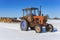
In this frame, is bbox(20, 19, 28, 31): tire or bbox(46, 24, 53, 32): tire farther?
bbox(20, 19, 28, 31): tire

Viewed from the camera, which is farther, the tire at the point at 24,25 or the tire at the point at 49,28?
the tire at the point at 24,25

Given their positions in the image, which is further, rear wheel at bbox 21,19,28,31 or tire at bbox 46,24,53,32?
rear wheel at bbox 21,19,28,31

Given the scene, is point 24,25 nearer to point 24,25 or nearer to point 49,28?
point 24,25

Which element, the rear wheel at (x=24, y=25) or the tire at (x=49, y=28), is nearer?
the tire at (x=49, y=28)

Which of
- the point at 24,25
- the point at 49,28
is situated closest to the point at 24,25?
the point at 24,25

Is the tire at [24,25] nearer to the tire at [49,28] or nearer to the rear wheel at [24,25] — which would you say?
the rear wheel at [24,25]

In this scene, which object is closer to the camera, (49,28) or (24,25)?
(49,28)

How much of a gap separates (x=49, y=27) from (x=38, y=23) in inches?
36.9

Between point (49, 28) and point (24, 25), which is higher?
point (24, 25)

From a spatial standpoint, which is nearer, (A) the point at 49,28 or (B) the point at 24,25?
(A) the point at 49,28

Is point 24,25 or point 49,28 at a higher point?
point 24,25

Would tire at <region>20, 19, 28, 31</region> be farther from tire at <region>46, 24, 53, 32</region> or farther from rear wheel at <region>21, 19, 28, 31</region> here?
tire at <region>46, 24, 53, 32</region>

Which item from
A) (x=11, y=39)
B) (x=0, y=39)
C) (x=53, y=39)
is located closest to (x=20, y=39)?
(x=11, y=39)

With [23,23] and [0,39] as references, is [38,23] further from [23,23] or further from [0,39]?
[0,39]
